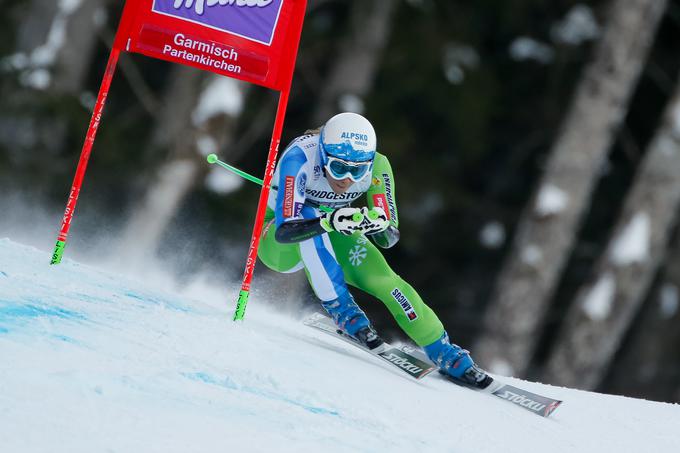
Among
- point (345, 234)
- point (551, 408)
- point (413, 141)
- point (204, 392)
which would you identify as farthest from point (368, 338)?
point (413, 141)

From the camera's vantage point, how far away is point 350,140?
5.48 meters

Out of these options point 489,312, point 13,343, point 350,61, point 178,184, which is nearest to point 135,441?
point 13,343

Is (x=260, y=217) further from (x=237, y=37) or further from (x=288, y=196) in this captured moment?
(x=237, y=37)

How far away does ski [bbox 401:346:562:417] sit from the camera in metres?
5.53

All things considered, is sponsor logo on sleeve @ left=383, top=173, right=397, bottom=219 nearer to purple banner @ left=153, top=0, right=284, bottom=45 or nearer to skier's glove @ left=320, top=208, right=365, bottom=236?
skier's glove @ left=320, top=208, right=365, bottom=236

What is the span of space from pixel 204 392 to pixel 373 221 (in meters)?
1.71

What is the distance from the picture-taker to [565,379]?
10984 millimetres

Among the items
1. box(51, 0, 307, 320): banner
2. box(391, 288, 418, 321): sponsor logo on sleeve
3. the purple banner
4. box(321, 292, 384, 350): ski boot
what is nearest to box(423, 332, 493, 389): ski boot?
box(391, 288, 418, 321): sponsor logo on sleeve

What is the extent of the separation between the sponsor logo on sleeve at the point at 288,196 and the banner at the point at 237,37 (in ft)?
1.65

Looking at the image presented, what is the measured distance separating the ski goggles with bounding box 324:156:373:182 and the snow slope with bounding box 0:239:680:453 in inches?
36.2

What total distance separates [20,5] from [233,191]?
3.21m

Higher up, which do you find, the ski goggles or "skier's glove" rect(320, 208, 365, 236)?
the ski goggles

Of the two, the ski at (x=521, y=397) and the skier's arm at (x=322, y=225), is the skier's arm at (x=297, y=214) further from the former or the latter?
the ski at (x=521, y=397)

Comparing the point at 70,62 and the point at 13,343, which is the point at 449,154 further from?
the point at 13,343
